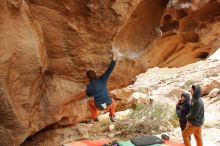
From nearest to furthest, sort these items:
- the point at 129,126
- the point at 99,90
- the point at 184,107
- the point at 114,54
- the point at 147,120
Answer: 1. the point at 99,90
2. the point at 184,107
3. the point at 114,54
4. the point at 129,126
5. the point at 147,120

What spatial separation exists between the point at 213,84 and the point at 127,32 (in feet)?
38.3

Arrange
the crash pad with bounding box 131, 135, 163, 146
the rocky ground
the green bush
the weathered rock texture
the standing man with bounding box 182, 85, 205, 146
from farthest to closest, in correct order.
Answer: the green bush < the rocky ground < the crash pad with bounding box 131, 135, 163, 146 < the standing man with bounding box 182, 85, 205, 146 < the weathered rock texture

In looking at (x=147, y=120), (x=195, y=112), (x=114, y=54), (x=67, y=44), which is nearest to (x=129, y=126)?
(x=147, y=120)

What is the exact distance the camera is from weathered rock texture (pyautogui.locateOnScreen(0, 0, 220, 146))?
284 inches

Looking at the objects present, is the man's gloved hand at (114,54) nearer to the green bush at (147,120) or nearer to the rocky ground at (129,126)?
the rocky ground at (129,126)

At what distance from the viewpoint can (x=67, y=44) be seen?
8078mm

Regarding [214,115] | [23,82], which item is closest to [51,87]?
[23,82]

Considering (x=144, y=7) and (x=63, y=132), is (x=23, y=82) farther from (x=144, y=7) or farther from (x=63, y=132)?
(x=144, y=7)

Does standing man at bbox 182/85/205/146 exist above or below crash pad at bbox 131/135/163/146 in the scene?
above

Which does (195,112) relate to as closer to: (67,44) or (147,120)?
(67,44)

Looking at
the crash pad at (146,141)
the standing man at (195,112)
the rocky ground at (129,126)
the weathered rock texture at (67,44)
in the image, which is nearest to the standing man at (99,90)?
the weathered rock texture at (67,44)

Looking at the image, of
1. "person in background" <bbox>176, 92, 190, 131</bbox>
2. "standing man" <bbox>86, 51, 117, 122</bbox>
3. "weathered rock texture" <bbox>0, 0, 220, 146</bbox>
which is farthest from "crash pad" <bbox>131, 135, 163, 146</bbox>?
"weathered rock texture" <bbox>0, 0, 220, 146</bbox>

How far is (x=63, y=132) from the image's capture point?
1005 cm

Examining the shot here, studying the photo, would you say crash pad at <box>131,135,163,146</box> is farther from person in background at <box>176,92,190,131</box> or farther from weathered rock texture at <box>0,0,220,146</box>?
weathered rock texture at <box>0,0,220,146</box>
